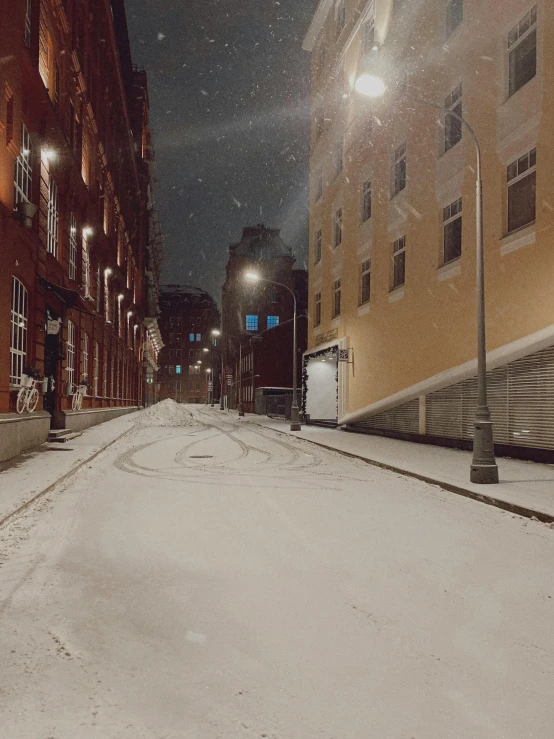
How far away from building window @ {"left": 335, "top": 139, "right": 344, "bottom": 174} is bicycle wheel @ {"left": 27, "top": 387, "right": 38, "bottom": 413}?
799 inches

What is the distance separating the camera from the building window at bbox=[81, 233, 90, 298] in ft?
82.2

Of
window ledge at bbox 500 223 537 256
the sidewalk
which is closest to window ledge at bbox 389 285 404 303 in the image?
the sidewalk

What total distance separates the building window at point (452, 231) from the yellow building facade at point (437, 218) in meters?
0.07

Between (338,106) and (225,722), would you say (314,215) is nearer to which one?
(338,106)

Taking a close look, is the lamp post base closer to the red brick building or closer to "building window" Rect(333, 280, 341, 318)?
the red brick building

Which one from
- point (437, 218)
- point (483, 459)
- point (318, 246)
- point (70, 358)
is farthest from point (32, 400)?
point (318, 246)

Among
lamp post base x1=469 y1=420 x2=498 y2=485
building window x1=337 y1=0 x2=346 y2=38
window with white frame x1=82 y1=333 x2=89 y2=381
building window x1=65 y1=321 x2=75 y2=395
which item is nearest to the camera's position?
lamp post base x1=469 y1=420 x2=498 y2=485

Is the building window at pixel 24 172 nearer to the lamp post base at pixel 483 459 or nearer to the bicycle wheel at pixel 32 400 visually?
the bicycle wheel at pixel 32 400

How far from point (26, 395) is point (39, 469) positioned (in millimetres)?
4195

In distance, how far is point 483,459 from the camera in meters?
10.0

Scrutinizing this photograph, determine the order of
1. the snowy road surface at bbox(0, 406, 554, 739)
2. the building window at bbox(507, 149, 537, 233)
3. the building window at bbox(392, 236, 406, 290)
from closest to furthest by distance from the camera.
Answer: the snowy road surface at bbox(0, 406, 554, 739) → the building window at bbox(507, 149, 537, 233) → the building window at bbox(392, 236, 406, 290)

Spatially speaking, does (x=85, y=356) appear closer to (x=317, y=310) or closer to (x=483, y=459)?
(x=317, y=310)

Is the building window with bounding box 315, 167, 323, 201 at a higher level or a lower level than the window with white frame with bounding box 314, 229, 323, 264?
higher

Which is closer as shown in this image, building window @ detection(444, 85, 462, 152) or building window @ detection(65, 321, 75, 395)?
building window @ detection(444, 85, 462, 152)
